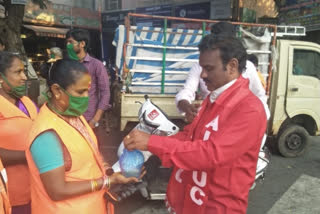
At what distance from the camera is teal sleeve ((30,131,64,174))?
4.37 ft

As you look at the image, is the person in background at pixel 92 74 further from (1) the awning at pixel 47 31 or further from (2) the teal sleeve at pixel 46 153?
(1) the awning at pixel 47 31

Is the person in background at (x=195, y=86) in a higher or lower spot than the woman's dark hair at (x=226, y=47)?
lower

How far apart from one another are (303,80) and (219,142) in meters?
4.68

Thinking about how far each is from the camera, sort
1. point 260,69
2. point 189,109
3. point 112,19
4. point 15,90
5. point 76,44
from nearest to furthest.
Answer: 1. point 15,90
2. point 189,109
3. point 76,44
4. point 260,69
5. point 112,19

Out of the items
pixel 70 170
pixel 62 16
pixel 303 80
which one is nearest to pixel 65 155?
pixel 70 170

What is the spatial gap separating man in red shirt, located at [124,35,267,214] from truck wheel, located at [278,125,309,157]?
4.32 metres

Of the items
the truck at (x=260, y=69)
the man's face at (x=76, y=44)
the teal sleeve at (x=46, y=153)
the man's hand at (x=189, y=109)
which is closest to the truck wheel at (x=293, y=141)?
the truck at (x=260, y=69)

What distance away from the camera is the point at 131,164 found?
1605mm

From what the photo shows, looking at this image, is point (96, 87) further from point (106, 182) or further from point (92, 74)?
point (106, 182)

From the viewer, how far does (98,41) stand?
16.7 meters

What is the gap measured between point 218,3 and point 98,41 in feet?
24.9

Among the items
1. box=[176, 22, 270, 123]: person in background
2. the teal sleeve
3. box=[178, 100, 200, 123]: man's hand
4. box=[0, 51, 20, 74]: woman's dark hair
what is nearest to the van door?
box=[176, 22, 270, 123]: person in background

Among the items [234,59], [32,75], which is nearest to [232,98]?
[234,59]

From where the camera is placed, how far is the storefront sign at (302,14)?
8.85 meters
